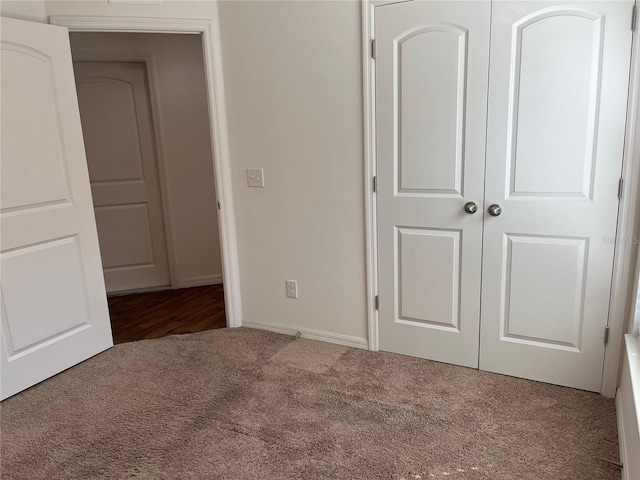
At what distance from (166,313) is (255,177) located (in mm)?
1486

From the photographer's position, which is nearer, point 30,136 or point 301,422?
point 301,422

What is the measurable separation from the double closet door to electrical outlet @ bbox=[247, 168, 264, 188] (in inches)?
32.5

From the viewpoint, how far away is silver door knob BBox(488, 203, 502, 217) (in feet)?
7.98

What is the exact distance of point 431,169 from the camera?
2.57 meters

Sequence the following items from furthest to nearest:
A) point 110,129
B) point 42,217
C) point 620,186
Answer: point 110,129
point 42,217
point 620,186

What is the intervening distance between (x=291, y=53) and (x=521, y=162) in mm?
1451

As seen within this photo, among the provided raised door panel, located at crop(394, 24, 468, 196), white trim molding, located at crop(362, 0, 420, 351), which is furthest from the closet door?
white trim molding, located at crop(362, 0, 420, 351)

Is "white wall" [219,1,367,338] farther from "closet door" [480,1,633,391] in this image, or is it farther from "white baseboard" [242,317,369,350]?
"closet door" [480,1,633,391]

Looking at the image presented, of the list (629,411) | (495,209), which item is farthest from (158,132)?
(629,411)

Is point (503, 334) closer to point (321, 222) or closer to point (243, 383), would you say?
point (321, 222)

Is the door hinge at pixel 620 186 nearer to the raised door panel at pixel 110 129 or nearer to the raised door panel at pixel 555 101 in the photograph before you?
the raised door panel at pixel 555 101

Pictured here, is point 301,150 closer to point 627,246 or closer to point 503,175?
point 503,175

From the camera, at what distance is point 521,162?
92.7 inches

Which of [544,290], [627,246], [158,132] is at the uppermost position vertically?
[158,132]
